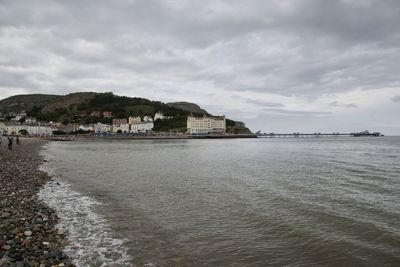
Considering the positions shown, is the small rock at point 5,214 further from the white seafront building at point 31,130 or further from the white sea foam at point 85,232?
the white seafront building at point 31,130

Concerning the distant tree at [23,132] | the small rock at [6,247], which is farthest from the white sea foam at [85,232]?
the distant tree at [23,132]

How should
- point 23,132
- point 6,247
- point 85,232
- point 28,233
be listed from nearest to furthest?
point 6,247, point 28,233, point 85,232, point 23,132

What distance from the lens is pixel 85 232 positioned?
9.41 metres

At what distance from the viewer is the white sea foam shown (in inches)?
292

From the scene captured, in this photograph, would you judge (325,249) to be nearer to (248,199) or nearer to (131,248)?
(131,248)

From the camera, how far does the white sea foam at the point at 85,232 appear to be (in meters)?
7.42

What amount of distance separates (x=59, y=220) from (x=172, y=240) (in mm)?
4072

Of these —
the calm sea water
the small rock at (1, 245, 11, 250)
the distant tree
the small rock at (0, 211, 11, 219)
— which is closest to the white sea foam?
the calm sea water

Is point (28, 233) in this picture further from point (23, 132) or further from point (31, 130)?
point (31, 130)

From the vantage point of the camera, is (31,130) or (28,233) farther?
(31,130)

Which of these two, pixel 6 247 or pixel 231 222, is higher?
pixel 6 247

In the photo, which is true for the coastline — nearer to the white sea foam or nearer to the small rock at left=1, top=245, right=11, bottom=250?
the small rock at left=1, top=245, right=11, bottom=250

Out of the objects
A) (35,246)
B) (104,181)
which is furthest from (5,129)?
(35,246)

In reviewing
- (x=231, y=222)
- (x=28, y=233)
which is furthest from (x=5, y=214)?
(x=231, y=222)
